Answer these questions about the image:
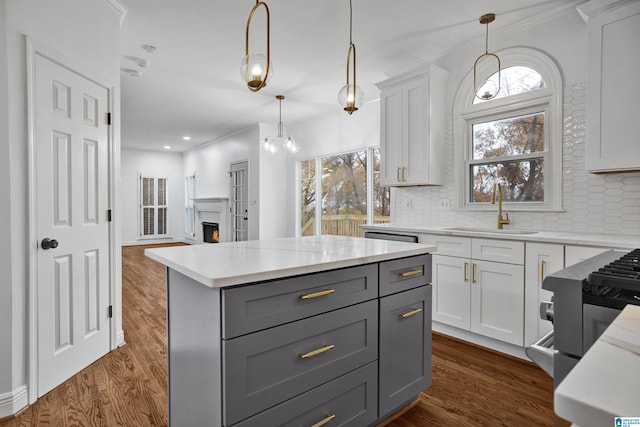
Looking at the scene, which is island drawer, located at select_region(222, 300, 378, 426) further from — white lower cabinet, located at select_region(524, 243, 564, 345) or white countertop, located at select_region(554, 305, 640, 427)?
white lower cabinet, located at select_region(524, 243, 564, 345)

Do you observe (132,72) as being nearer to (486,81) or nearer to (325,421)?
(486,81)

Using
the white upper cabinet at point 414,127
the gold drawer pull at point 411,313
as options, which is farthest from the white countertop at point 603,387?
the white upper cabinet at point 414,127

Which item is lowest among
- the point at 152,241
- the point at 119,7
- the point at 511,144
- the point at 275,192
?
the point at 152,241

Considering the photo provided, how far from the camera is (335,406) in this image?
1.54m

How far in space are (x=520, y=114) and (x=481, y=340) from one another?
206 cm

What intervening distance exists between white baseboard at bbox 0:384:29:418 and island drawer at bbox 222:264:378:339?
1.70 m

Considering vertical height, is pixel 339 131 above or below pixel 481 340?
above

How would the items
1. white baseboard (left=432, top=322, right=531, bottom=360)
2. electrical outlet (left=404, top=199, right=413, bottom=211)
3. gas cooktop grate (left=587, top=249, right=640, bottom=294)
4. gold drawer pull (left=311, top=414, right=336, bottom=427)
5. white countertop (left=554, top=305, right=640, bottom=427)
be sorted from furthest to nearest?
electrical outlet (left=404, top=199, right=413, bottom=211), white baseboard (left=432, top=322, right=531, bottom=360), gold drawer pull (left=311, top=414, right=336, bottom=427), gas cooktop grate (left=587, top=249, right=640, bottom=294), white countertop (left=554, top=305, right=640, bottom=427)

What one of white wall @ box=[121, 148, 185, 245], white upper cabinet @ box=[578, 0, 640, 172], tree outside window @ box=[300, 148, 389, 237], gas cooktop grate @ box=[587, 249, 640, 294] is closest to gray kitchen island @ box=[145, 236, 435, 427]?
gas cooktop grate @ box=[587, 249, 640, 294]

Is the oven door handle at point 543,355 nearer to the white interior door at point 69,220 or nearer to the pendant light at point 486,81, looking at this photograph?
the pendant light at point 486,81

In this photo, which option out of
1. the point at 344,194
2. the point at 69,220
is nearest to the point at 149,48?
the point at 69,220

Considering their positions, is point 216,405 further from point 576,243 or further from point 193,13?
point 193,13

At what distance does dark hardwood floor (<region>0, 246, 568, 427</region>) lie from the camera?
6.27ft

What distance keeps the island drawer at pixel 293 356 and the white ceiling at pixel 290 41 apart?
250 centimetres
